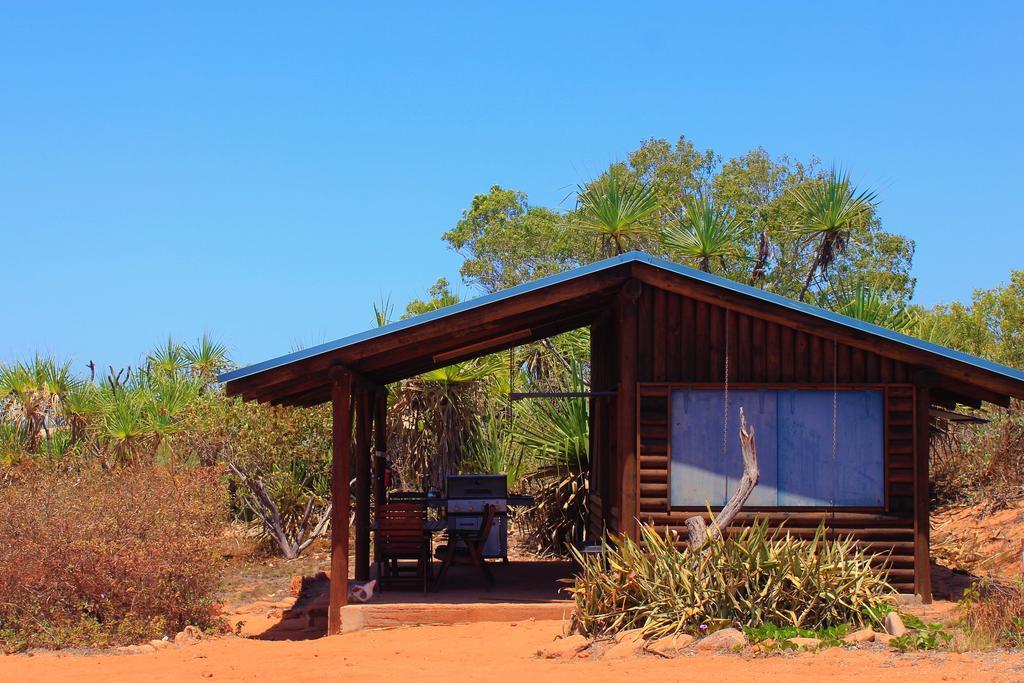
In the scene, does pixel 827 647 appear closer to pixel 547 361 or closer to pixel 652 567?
pixel 652 567

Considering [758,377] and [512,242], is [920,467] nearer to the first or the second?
[758,377]

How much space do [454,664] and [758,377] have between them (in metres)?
4.31

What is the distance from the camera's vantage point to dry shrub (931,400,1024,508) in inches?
642

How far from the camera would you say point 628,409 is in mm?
10844

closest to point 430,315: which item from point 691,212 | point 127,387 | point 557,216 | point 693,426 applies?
point 693,426

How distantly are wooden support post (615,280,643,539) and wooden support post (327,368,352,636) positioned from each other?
8.75ft

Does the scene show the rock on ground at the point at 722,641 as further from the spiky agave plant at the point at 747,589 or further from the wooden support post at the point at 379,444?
the wooden support post at the point at 379,444

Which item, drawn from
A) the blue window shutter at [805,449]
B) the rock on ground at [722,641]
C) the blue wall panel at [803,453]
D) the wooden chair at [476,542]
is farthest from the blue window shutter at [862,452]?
the wooden chair at [476,542]

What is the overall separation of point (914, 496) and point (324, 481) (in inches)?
354

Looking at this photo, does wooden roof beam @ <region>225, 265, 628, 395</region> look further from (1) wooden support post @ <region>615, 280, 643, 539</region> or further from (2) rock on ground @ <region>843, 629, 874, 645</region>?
(2) rock on ground @ <region>843, 629, 874, 645</region>

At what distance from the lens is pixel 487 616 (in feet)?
34.4

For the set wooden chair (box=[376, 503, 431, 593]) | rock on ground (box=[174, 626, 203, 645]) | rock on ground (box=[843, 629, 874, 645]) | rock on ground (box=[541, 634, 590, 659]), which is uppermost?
wooden chair (box=[376, 503, 431, 593])

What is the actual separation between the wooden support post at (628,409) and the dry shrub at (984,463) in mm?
6931

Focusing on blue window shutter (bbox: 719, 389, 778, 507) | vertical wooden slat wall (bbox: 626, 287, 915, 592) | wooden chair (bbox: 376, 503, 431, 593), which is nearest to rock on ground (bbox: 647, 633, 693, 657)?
vertical wooden slat wall (bbox: 626, 287, 915, 592)
